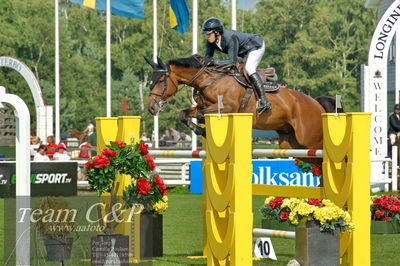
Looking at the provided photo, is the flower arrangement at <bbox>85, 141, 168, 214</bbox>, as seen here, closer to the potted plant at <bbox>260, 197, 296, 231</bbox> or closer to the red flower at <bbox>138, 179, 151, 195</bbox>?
the red flower at <bbox>138, 179, 151, 195</bbox>

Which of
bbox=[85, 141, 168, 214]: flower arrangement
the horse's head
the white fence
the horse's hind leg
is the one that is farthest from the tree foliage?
bbox=[85, 141, 168, 214]: flower arrangement

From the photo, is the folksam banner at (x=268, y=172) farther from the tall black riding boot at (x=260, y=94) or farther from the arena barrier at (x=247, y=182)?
the arena barrier at (x=247, y=182)

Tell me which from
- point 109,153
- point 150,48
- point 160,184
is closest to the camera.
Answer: point 109,153

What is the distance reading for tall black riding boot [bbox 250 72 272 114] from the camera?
35.9 feet

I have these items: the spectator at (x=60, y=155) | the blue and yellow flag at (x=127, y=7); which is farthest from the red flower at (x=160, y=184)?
the blue and yellow flag at (x=127, y=7)

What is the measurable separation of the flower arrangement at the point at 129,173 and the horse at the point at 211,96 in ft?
5.51

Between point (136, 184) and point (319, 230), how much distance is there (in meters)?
2.07

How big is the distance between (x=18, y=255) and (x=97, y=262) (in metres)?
0.92

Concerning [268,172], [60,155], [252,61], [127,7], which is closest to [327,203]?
[268,172]

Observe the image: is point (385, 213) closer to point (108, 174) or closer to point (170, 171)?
point (108, 174)

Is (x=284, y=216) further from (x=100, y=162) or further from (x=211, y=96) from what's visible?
(x=211, y=96)

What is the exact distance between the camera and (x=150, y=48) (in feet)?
246

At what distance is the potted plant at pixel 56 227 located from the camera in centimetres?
734

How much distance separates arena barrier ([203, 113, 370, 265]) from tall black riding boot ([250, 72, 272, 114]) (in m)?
2.87
